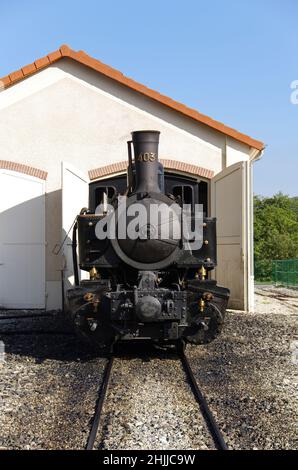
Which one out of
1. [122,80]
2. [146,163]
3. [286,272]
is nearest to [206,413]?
[146,163]

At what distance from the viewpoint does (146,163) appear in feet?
25.9

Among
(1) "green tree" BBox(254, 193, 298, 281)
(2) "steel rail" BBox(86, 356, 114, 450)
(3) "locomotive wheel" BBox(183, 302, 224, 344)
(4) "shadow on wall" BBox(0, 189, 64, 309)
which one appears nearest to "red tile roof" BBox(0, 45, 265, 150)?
(4) "shadow on wall" BBox(0, 189, 64, 309)

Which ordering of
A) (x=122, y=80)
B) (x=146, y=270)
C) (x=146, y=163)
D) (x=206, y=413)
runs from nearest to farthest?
(x=206, y=413) < (x=146, y=270) < (x=146, y=163) < (x=122, y=80)

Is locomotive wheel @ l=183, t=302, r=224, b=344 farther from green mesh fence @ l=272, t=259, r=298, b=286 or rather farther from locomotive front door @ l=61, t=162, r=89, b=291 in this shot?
green mesh fence @ l=272, t=259, r=298, b=286

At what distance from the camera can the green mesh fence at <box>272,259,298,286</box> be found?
24797 millimetres

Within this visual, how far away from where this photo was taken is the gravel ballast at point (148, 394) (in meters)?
4.73

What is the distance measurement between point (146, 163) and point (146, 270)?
5.10 feet

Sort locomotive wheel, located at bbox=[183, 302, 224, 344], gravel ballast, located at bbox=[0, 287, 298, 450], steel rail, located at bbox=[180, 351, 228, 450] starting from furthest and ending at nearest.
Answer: locomotive wheel, located at bbox=[183, 302, 224, 344]
gravel ballast, located at bbox=[0, 287, 298, 450]
steel rail, located at bbox=[180, 351, 228, 450]

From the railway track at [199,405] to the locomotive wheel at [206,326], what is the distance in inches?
14.7

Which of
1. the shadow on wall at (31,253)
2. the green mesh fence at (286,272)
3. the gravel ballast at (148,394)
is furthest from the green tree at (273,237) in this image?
the gravel ballast at (148,394)

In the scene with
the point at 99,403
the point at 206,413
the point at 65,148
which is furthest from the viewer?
the point at 65,148

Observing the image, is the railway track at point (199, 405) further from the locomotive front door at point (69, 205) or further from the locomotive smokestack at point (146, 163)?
the locomotive front door at point (69, 205)

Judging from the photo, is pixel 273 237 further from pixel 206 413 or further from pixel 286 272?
pixel 206 413

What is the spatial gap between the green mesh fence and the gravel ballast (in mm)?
15634
